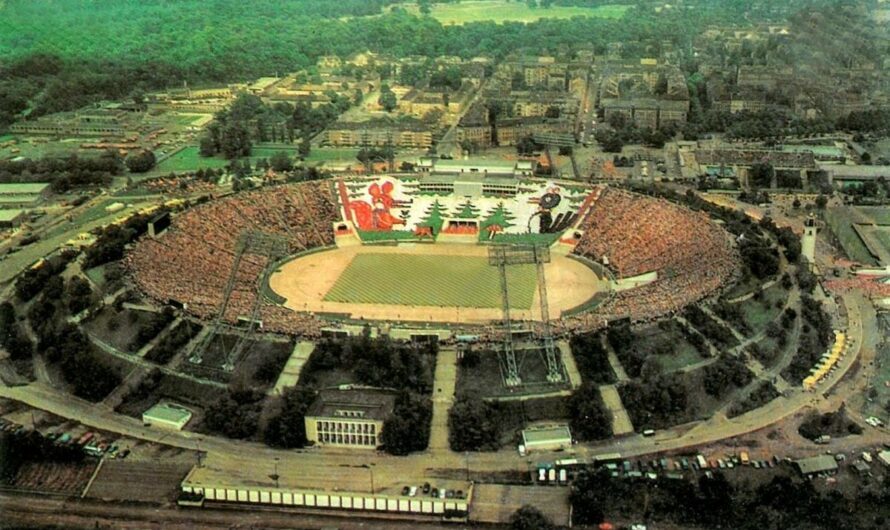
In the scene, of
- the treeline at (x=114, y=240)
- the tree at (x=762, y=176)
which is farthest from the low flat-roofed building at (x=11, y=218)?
the tree at (x=762, y=176)

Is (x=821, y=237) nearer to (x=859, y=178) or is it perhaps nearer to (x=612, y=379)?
(x=859, y=178)

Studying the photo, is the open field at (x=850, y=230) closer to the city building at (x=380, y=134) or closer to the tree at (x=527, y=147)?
the tree at (x=527, y=147)

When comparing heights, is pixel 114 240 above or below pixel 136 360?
above

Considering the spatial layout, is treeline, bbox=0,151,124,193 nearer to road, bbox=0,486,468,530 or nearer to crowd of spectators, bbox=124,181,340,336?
crowd of spectators, bbox=124,181,340,336

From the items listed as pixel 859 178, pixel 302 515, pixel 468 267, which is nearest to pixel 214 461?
pixel 302 515

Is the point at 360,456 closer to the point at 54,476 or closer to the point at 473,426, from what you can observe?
the point at 473,426

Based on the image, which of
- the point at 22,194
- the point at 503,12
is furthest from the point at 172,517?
the point at 503,12
